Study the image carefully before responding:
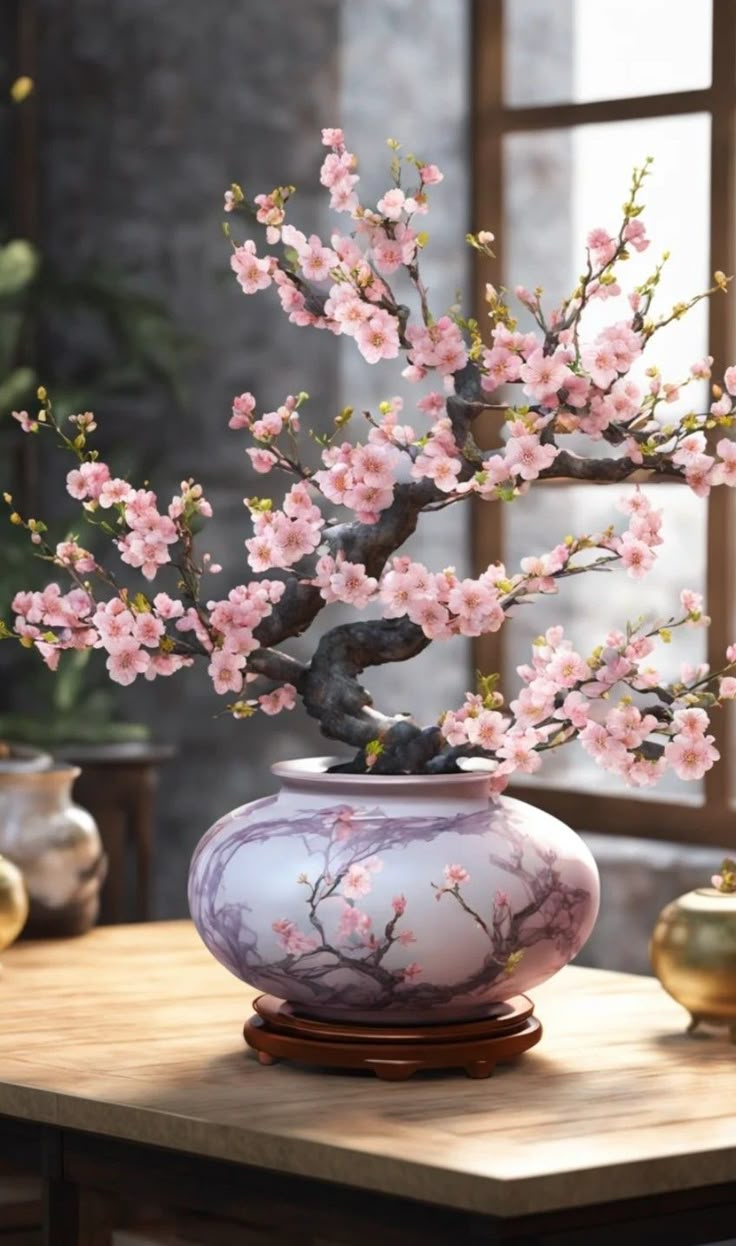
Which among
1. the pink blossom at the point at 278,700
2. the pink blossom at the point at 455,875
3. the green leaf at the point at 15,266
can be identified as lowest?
the pink blossom at the point at 455,875

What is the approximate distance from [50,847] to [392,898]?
35.4 inches

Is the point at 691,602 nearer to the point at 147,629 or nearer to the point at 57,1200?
the point at 147,629

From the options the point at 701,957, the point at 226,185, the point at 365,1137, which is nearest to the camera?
the point at 365,1137

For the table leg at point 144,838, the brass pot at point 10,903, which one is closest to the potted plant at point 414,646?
the brass pot at point 10,903

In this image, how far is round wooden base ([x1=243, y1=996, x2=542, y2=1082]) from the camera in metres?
2.04

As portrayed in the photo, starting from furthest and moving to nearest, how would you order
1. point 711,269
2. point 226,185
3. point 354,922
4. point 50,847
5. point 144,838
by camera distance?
1. point 226,185
2. point 144,838
3. point 711,269
4. point 50,847
5. point 354,922

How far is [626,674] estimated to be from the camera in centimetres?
206

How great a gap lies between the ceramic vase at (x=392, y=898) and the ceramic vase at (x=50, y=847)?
719 mm

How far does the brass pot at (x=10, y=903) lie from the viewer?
2637 millimetres

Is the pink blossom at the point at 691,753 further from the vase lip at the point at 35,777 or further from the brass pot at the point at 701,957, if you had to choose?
the vase lip at the point at 35,777

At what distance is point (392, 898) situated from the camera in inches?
79.1

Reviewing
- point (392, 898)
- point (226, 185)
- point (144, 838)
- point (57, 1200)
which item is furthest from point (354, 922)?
point (226, 185)

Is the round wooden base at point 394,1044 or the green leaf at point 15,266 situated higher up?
the green leaf at point 15,266

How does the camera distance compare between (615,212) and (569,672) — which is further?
(615,212)
